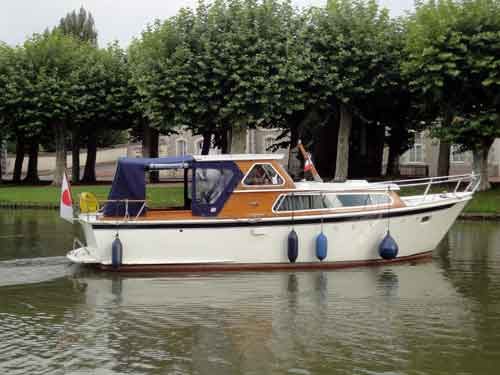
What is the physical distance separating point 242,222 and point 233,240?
1.83ft

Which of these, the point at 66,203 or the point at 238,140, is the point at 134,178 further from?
the point at 238,140

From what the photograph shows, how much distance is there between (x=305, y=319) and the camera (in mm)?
14867

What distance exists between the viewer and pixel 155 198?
3888 centimetres

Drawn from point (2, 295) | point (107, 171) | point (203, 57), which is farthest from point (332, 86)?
point (107, 171)

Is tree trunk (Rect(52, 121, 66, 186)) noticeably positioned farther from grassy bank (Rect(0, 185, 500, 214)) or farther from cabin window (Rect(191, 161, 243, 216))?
cabin window (Rect(191, 161, 243, 216))

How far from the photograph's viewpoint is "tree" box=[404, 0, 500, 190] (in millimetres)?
35469

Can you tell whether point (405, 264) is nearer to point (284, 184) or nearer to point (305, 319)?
point (284, 184)

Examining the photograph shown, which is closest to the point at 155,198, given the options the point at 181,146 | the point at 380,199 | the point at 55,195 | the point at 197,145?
the point at 55,195

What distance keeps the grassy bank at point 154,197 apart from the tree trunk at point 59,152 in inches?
75.9

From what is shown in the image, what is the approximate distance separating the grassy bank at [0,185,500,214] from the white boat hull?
47.6 feet

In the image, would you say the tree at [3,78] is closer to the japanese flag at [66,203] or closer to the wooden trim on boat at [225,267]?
the japanese flag at [66,203]

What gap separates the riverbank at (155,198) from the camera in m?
33.6

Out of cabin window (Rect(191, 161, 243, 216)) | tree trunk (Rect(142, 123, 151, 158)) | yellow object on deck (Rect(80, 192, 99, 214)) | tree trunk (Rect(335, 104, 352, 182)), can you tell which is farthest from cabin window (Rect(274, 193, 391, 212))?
tree trunk (Rect(142, 123, 151, 158))

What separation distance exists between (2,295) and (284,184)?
7.35 m
